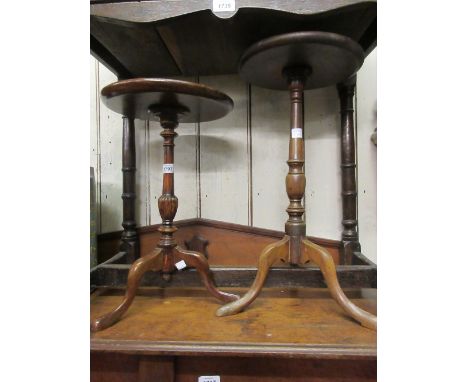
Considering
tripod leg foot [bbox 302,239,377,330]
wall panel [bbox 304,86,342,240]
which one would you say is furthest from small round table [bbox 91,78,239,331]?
wall panel [bbox 304,86,342,240]

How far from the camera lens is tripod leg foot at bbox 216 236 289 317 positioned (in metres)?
0.75

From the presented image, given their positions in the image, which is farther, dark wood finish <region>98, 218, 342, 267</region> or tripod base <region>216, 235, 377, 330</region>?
dark wood finish <region>98, 218, 342, 267</region>

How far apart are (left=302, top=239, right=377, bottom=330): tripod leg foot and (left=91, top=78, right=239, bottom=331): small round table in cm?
26

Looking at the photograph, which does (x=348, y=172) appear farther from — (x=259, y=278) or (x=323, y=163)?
(x=259, y=278)

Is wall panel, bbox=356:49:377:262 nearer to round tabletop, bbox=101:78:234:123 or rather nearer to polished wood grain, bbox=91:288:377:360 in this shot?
polished wood grain, bbox=91:288:377:360

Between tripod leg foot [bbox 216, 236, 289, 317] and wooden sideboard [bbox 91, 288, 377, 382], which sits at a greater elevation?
tripod leg foot [bbox 216, 236, 289, 317]

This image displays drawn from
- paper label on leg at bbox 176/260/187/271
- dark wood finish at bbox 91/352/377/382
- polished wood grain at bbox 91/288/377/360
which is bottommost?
dark wood finish at bbox 91/352/377/382

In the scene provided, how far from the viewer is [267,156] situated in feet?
3.84

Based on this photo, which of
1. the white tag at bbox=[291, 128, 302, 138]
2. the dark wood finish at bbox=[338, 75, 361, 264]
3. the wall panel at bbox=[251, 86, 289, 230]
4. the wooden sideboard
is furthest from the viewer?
the wall panel at bbox=[251, 86, 289, 230]

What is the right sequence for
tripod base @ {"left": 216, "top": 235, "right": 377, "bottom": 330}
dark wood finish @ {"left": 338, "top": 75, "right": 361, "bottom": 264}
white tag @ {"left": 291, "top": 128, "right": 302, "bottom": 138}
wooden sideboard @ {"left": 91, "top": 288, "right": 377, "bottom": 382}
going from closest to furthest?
wooden sideboard @ {"left": 91, "top": 288, "right": 377, "bottom": 382}, tripod base @ {"left": 216, "top": 235, "right": 377, "bottom": 330}, white tag @ {"left": 291, "top": 128, "right": 302, "bottom": 138}, dark wood finish @ {"left": 338, "top": 75, "right": 361, "bottom": 264}

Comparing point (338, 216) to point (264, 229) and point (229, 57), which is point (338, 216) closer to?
point (264, 229)

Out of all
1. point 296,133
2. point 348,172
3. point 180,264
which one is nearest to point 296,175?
point 296,133

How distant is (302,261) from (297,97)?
489mm

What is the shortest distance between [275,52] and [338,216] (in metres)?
0.70
